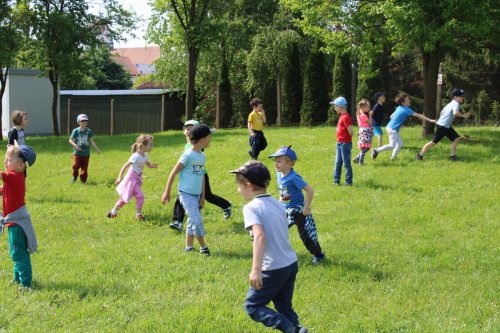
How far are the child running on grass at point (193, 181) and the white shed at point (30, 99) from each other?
28394 millimetres

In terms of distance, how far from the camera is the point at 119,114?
3456 cm

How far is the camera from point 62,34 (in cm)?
2570

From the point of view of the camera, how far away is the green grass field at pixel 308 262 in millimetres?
5516

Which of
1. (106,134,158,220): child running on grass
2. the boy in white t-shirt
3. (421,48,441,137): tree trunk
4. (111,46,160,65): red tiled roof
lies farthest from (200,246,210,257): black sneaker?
(111,46,160,65): red tiled roof

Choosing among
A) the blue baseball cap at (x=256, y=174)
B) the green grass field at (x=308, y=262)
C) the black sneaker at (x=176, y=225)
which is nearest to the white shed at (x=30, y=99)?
the green grass field at (x=308, y=262)

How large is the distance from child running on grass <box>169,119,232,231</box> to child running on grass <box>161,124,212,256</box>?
0.38 m

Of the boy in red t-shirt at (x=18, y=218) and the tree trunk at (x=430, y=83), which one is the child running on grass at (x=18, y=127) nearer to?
the boy in red t-shirt at (x=18, y=218)

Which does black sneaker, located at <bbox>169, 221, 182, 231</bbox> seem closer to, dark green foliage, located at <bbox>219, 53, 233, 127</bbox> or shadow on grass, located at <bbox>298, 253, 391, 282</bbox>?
shadow on grass, located at <bbox>298, 253, 391, 282</bbox>

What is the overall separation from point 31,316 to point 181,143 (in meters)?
14.8

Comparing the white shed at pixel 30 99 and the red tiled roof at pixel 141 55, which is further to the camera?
the red tiled roof at pixel 141 55

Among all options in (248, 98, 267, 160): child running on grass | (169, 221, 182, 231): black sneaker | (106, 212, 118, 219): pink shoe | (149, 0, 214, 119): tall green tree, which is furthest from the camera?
(149, 0, 214, 119): tall green tree

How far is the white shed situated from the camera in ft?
110

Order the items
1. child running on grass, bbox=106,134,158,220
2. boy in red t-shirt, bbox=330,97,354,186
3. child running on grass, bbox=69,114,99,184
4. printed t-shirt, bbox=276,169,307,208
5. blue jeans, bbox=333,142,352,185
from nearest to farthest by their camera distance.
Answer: printed t-shirt, bbox=276,169,307,208, child running on grass, bbox=106,134,158,220, boy in red t-shirt, bbox=330,97,354,186, blue jeans, bbox=333,142,352,185, child running on grass, bbox=69,114,99,184

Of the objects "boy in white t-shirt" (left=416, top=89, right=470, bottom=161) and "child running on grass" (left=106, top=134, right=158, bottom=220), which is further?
"boy in white t-shirt" (left=416, top=89, right=470, bottom=161)
